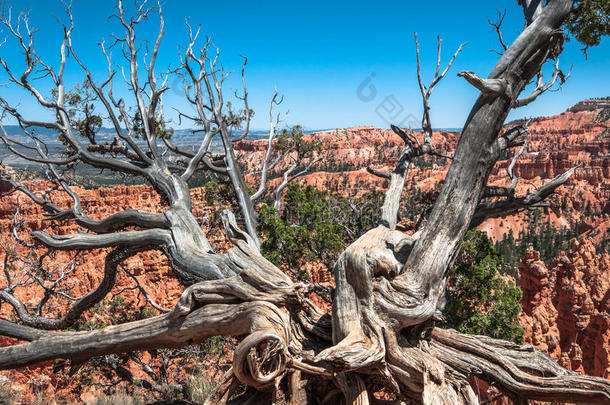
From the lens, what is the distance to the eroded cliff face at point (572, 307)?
15297 millimetres

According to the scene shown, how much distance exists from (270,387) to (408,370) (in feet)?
3.99

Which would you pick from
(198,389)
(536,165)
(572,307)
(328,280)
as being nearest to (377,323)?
(198,389)

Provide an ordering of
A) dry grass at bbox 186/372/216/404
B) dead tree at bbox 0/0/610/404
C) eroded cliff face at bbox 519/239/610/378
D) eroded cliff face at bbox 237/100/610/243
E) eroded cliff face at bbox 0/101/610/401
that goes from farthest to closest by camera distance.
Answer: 1. eroded cliff face at bbox 237/100/610/243
2. eroded cliff face at bbox 519/239/610/378
3. eroded cliff face at bbox 0/101/610/401
4. dry grass at bbox 186/372/216/404
5. dead tree at bbox 0/0/610/404

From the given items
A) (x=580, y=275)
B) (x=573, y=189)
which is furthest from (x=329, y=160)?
(x=580, y=275)

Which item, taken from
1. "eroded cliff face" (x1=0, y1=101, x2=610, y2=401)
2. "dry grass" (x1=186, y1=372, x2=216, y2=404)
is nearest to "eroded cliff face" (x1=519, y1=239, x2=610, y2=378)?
"eroded cliff face" (x1=0, y1=101, x2=610, y2=401)

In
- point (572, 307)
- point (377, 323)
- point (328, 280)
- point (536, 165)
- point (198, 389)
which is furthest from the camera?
point (536, 165)

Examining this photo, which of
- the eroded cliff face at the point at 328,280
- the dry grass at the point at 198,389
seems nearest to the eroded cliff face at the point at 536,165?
the eroded cliff face at the point at 328,280

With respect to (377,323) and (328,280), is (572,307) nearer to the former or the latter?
(328,280)

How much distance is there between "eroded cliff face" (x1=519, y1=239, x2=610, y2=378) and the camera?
15297 mm

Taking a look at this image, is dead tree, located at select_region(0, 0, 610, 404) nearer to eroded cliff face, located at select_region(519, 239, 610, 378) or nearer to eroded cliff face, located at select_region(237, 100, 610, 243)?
eroded cliff face, located at select_region(519, 239, 610, 378)

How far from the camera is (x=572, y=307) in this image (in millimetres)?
17531

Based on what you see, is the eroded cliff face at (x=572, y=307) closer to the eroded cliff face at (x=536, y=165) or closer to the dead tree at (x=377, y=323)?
the dead tree at (x=377, y=323)

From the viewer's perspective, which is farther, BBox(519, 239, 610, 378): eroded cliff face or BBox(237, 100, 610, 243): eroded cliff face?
BBox(237, 100, 610, 243): eroded cliff face

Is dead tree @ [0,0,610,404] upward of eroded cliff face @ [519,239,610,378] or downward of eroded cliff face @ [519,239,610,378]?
upward
